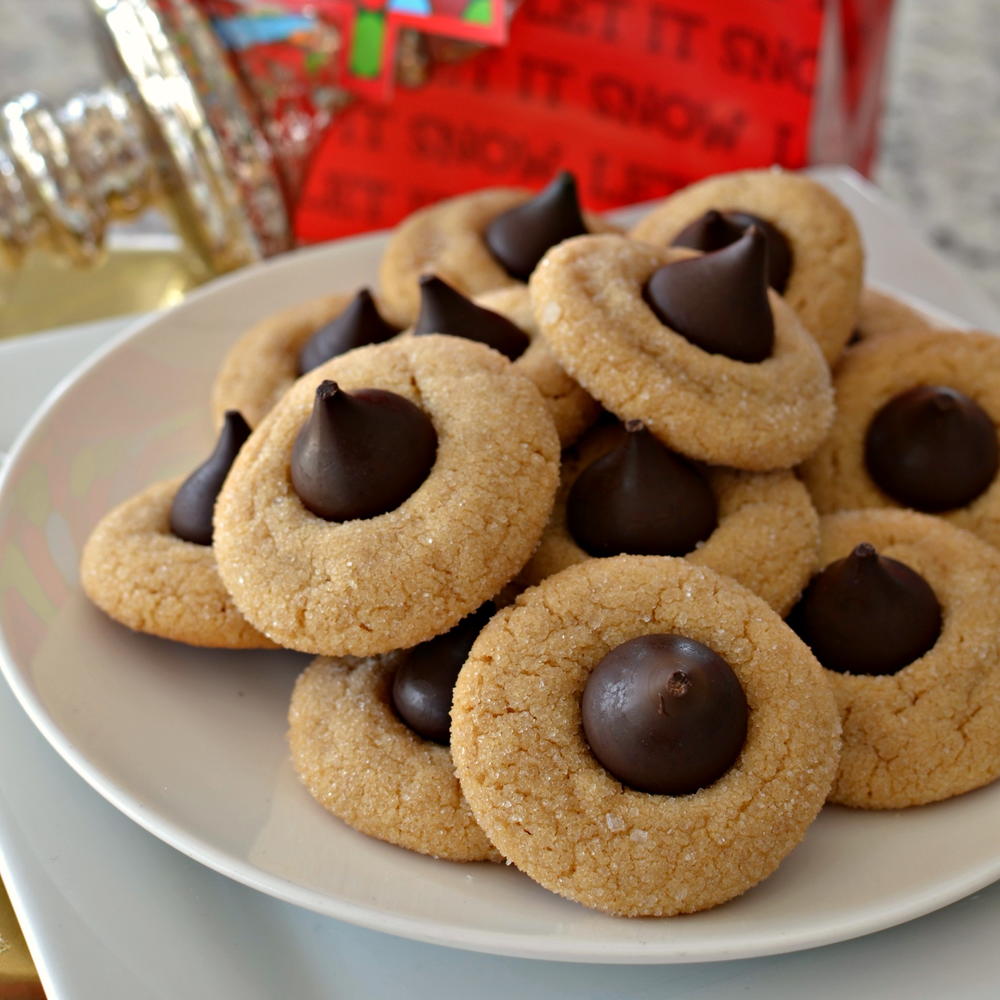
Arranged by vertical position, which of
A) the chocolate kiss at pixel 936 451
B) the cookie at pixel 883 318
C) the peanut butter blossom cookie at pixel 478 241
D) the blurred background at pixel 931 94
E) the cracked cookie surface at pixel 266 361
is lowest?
the blurred background at pixel 931 94

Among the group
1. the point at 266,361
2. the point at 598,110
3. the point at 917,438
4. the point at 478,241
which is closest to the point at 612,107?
the point at 598,110

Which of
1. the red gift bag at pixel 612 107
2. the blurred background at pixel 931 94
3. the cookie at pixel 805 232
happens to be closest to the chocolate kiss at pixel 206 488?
the cookie at pixel 805 232

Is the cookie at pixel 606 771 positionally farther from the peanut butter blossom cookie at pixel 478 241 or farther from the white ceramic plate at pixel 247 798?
the peanut butter blossom cookie at pixel 478 241

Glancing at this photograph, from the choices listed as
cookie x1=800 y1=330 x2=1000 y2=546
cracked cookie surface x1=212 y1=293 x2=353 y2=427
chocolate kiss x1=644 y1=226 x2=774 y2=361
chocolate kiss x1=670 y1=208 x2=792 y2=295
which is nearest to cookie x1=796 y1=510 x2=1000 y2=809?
cookie x1=800 y1=330 x2=1000 y2=546

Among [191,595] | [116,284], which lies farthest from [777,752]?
[116,284]

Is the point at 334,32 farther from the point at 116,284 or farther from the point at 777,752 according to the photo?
the point at 777,752

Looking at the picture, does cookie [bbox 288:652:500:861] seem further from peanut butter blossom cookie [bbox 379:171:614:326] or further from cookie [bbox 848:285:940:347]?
cookie [bbox 848:285:940:347]
